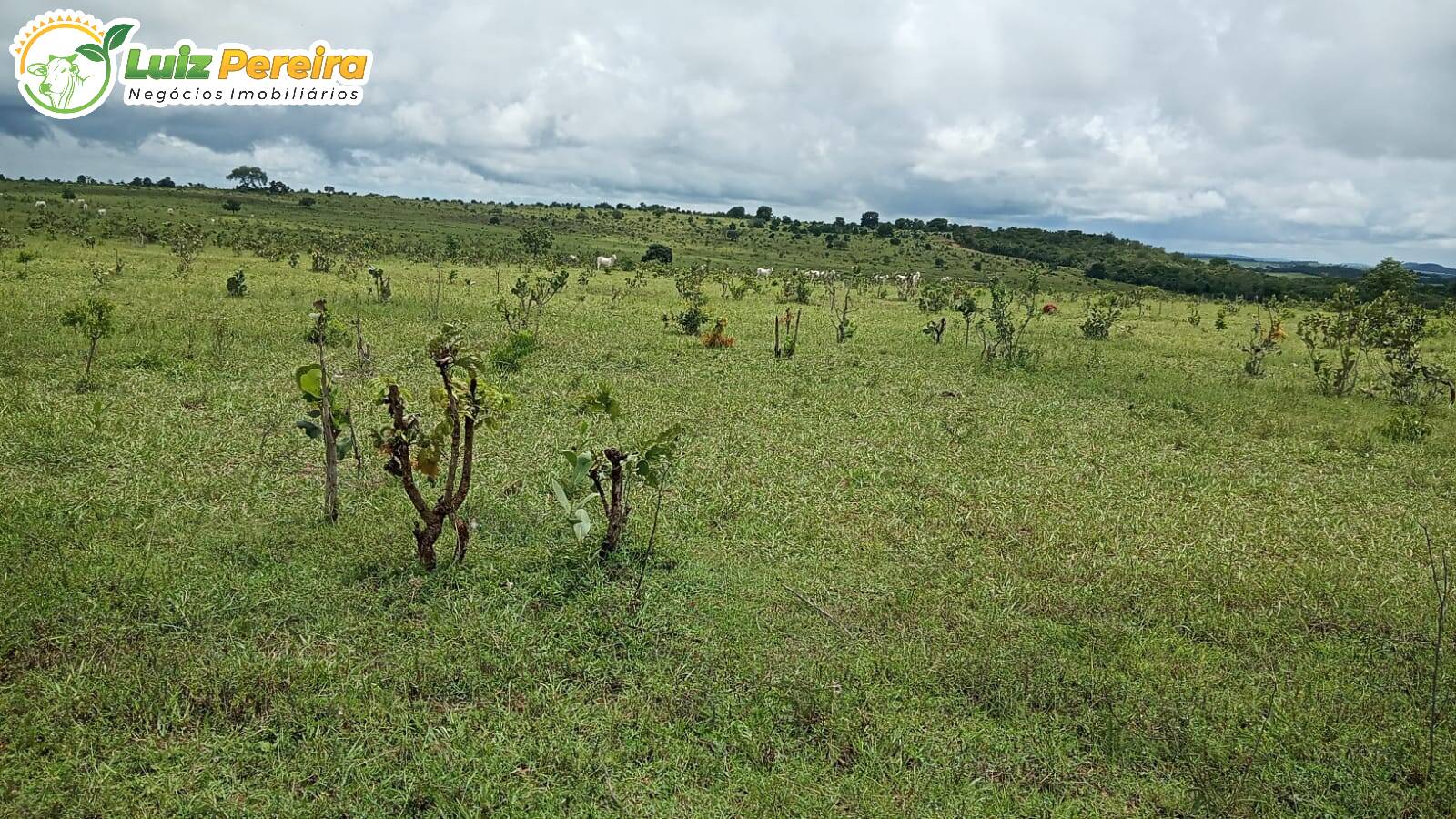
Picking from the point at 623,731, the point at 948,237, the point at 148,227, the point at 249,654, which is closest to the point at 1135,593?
Answer: the point at 623,731

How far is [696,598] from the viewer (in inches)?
180

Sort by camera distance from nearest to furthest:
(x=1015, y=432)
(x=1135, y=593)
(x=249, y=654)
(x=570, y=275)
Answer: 1. (x=249, y=654)
2. (x=1135, y=593)
3. (x=1015, y=432)
4. (x=570, y=275)

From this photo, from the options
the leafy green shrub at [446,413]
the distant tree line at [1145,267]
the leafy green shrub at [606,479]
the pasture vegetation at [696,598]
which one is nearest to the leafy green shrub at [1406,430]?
the pasture vegetation at [696,598]

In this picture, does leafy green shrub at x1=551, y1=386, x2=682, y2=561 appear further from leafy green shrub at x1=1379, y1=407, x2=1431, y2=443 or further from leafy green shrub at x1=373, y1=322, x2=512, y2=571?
leafy green shrub at x1=1379, y1=407, x2=1431, y2=443

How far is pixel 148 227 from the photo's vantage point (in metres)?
29.1

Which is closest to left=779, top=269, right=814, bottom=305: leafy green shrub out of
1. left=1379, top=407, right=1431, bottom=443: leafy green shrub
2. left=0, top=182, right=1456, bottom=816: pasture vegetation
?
left=0, top=182, right=1456, bottom=816: pasture vegetation

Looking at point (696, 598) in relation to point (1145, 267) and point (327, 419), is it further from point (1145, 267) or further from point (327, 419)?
point (1145, 267)

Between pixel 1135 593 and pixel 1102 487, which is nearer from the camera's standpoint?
pixel 1135 593

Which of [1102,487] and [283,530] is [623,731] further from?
[1102,487]

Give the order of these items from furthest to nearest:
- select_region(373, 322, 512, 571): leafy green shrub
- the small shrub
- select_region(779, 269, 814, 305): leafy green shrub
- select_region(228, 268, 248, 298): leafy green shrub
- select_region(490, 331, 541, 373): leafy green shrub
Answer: select_region(779, 269, 814, 305): leafy green shrub < select_region(228, 268, 248, 298): leafy green shrub < the small shrub < select_region(490, 331, 541, 373): leafy green shrub < select_region(373, 322, 512, 571): leafy green shrub

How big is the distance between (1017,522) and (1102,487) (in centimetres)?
138

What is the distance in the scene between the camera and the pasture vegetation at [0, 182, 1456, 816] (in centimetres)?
327

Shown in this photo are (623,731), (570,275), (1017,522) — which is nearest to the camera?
(623,731)

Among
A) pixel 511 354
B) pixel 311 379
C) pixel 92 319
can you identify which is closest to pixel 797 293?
pixel 511 354
